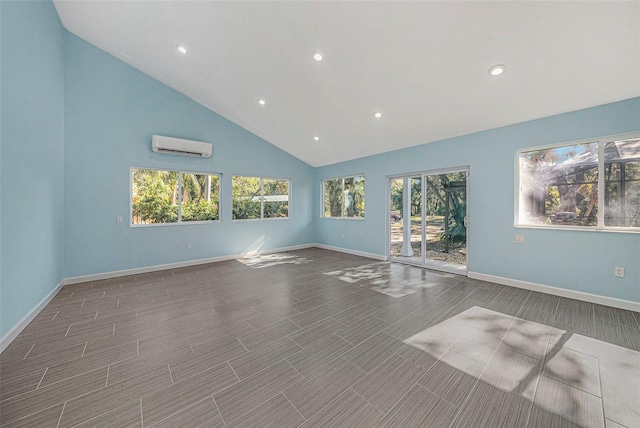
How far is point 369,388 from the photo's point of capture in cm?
177

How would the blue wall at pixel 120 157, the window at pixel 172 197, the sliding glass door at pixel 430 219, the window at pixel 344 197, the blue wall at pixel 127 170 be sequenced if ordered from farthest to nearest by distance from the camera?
the window at pixel 344 197
the window at pixel 172 197
the sliding glass door at pixel 430 219
the blue wall at pixel 120 157
the blue wall at pixel 127 170

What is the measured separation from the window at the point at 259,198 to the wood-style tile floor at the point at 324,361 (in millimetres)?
3058

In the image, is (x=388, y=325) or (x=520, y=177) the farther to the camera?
(x=520, y=177)

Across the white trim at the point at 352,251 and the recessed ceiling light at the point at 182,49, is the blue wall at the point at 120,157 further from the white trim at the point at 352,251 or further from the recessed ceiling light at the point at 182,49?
the white trim at the point at 352,251

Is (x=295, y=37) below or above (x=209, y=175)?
above

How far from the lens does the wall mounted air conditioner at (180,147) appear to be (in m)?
4.86

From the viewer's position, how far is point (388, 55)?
3.17 meters

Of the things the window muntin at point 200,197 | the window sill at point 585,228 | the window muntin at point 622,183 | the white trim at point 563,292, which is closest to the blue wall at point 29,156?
the window muntin at point 200,197

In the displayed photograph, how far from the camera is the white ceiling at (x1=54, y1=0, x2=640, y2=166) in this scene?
8.24 ft

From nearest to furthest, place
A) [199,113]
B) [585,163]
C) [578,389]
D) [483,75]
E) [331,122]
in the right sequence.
→ 1. [578,389]
2. [483,75]
3. [585,163]
4. [331,122]
5. [199,113]

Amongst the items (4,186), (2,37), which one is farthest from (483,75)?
(4,186)

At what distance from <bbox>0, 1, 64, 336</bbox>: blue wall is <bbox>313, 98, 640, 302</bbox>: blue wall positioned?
6024 millimetres

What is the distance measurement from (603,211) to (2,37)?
7338mm

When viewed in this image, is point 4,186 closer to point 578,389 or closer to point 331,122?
point 331,122
